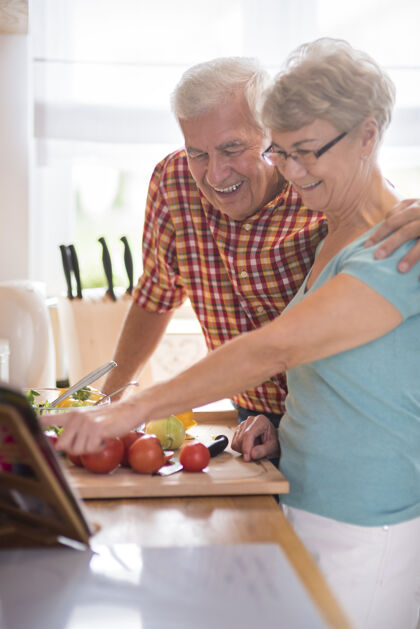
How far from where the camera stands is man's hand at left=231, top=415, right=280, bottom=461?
1249mm

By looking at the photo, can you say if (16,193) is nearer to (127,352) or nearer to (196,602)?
(127,352)

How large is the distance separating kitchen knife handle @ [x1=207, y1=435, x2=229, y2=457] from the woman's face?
0.43 m

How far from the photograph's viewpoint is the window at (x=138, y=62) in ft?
9.29

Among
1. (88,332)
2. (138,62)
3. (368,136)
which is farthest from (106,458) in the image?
(138,62)

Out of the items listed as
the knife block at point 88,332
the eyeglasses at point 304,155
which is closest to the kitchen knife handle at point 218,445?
the eyeglasses at point 304,155

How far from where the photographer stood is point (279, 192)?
158cm

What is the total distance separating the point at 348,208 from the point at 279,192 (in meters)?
0.37

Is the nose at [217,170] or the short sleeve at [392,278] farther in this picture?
the nose at [217,170]

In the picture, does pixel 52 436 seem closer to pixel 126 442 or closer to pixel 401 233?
pixel 126 442

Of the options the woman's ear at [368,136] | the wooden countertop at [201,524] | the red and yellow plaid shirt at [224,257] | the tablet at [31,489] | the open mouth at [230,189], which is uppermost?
the woman's ear at [368,136]

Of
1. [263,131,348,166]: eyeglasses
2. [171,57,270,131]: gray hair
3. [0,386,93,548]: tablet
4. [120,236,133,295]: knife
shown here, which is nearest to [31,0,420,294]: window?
[120,236,133,295]: knife

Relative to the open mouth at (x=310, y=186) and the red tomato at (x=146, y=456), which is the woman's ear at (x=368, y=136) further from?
the red tomato at (x=146, y=456)

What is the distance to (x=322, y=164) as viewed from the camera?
46.3 inches

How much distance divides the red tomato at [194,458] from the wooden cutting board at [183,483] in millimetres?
10
